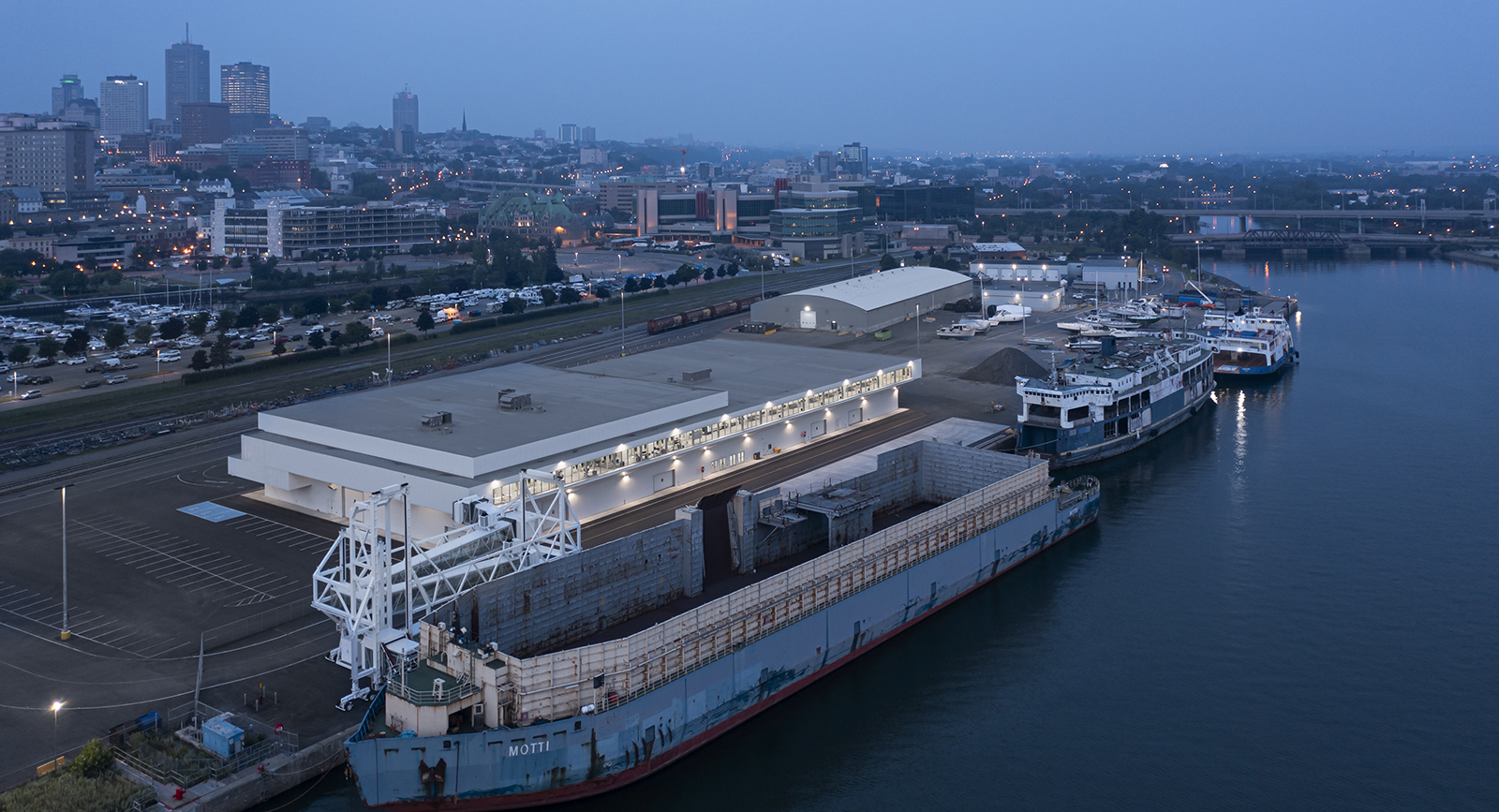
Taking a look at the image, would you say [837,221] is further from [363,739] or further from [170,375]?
[363,739]

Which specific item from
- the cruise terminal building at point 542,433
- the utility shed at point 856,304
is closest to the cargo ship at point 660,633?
the cruise terminal building at point 542,433

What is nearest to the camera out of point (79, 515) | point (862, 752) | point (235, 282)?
point (862, 752)

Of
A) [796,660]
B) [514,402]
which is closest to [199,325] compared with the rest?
[514,402]

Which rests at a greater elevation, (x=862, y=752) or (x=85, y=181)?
(x=85, y=181)

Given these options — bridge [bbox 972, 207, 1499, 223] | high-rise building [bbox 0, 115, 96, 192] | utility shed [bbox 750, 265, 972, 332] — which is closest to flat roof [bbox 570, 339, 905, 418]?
utility shed [bbox 750, 265, 972, 332]

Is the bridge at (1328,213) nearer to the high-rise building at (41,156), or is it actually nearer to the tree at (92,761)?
the high-rise building at (41,156)

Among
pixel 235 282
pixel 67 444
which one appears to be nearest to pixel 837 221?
pixel 235 282

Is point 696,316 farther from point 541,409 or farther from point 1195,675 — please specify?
point 1195,675
